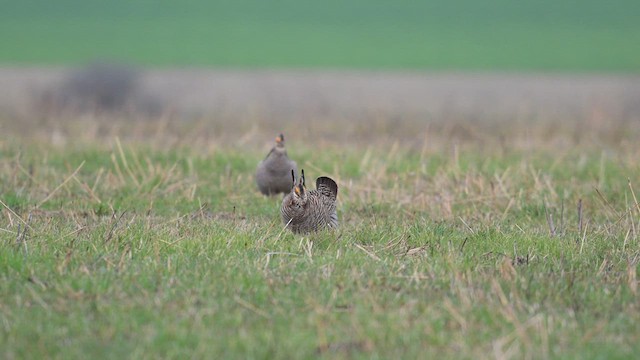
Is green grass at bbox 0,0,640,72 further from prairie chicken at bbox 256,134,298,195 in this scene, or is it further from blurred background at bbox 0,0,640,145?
prairie chicken at bbox 256,134,298,195

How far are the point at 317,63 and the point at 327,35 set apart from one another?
27.9 feet

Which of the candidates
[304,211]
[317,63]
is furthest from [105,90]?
[317,63]

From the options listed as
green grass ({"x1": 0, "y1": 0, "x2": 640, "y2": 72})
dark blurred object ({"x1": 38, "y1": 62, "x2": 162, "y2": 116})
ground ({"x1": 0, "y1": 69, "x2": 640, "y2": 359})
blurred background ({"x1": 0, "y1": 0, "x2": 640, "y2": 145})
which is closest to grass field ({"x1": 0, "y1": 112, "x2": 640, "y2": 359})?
ground ({"x1": 0, "y1": 69, "x2": 640, "y2": 359})

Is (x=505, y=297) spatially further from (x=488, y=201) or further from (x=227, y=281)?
(x=488, y=201)

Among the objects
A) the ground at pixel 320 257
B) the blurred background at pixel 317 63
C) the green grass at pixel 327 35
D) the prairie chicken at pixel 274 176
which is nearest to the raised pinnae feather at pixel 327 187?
the ground at pixel 320 257

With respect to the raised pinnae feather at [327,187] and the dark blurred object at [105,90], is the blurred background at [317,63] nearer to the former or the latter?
the dark blurred object at [105,90]

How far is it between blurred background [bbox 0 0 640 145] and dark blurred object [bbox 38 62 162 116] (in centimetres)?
4

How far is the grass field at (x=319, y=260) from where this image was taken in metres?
5.47

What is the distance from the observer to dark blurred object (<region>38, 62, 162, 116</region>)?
2094 cm

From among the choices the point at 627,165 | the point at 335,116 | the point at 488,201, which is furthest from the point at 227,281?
the point at 335,116

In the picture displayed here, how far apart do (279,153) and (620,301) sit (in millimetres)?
5367

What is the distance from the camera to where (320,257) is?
7266 millimetres

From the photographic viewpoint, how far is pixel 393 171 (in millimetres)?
11922

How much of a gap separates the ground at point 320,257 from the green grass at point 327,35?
968 inches
